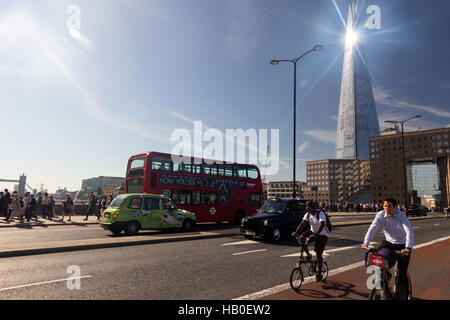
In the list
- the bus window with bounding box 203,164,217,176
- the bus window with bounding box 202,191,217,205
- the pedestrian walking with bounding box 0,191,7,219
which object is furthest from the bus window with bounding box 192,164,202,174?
the pedestrian walking with bounding box 0,191,7,219

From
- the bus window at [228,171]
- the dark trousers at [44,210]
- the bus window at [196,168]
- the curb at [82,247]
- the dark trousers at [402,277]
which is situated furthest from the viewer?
the dark trousers at [44,210]

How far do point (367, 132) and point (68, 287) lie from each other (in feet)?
682

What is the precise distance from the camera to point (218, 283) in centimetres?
585

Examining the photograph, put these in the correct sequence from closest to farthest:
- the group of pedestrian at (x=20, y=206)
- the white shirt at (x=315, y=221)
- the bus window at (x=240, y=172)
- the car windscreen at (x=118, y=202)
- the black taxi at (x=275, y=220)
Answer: the white shirt at (x=315, y=221) < the black taxi at (x=275, y=220) < the car windscreen at (x=118, y=202) < the group of pedestrian at (x=20, y=206) < the bus window at (x=240, y=172)

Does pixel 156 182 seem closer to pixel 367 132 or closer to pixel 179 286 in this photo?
pixel 179 286

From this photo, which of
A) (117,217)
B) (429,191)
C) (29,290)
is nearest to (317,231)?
(29,290)

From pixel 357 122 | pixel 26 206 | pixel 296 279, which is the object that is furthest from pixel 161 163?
pixel 357 122

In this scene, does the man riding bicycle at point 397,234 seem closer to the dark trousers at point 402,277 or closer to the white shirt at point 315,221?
the dark trousers at point 402,277

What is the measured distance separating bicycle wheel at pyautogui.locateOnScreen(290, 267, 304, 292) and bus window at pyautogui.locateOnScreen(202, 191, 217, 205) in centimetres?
1322

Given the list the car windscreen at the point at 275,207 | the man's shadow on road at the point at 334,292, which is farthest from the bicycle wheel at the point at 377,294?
the car windscreen at the point at 275,207

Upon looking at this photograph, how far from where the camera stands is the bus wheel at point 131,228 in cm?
1341

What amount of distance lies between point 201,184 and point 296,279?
43.4 feet

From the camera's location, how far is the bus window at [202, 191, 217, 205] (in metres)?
18.6

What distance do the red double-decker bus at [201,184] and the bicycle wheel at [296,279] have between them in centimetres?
1174
